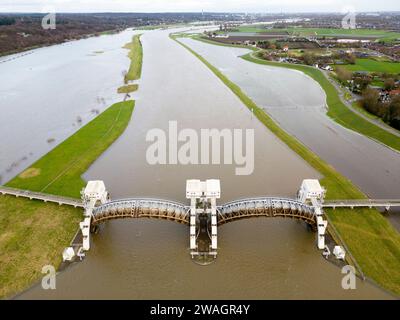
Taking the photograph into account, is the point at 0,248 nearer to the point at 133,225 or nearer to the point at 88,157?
the point at 133,225

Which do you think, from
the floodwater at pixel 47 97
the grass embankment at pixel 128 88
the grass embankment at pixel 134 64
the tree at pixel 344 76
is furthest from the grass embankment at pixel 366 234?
the grass embankment at pixel 134 64

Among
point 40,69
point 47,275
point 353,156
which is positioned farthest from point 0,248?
point 40,69

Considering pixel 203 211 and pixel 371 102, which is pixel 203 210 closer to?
pixel 203 211

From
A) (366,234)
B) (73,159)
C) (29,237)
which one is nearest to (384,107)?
(366,234)

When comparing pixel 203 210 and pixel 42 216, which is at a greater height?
pixel 203 210

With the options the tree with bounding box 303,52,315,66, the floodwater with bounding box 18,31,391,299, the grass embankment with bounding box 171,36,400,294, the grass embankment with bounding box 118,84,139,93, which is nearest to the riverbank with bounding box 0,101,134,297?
the floodwater with bounding box 18,31,391,299

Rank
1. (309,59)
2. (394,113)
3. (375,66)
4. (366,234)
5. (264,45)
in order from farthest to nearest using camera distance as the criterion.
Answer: (264,45), (309,59), (375,66), (394,113), (366,234)
